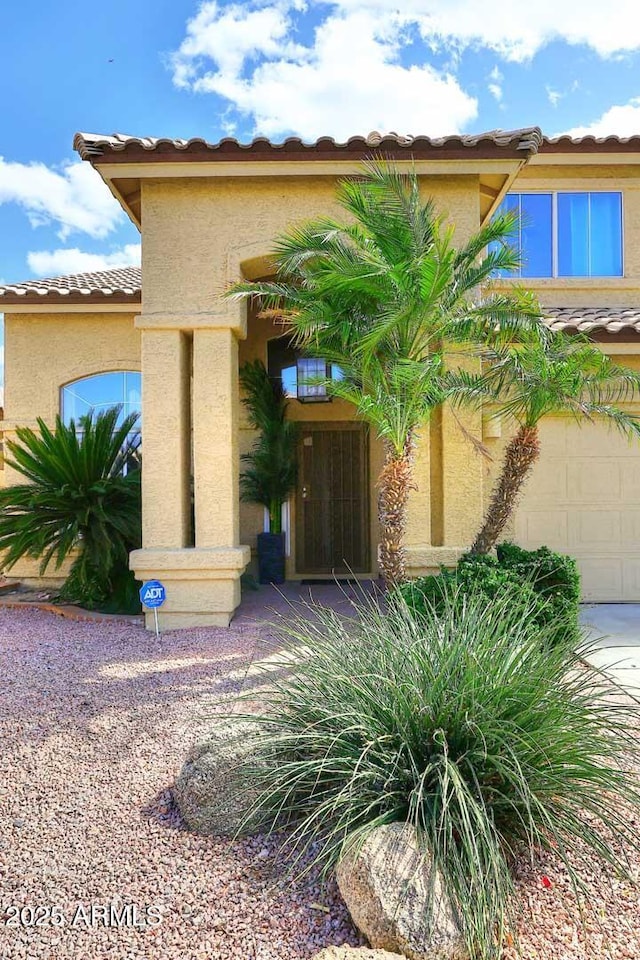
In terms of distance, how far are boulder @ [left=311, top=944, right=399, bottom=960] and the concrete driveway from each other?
3.63 m

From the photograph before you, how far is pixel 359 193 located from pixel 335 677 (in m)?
5.07

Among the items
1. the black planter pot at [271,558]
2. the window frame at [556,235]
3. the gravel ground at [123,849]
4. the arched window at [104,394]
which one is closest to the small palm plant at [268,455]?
the black planter pot at [271,558]

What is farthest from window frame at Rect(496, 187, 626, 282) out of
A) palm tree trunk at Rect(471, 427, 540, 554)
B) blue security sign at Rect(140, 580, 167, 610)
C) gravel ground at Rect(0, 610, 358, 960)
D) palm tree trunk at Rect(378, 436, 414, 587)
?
gravel ground at Rect(0, 610, 358, 960)

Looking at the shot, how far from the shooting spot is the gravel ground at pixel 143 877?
2564mm

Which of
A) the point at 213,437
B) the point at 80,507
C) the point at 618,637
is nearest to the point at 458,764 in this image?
the point at 618,637

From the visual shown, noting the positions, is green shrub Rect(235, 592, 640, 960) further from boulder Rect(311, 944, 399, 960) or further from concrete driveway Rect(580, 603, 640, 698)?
concrete driveway Rect(580, 603, 640, 698)

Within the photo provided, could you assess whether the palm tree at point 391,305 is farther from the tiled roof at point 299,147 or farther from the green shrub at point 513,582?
the green shrub at point 513,582

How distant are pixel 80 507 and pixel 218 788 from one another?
20.2 feet

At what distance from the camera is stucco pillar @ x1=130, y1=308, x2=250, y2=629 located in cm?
812

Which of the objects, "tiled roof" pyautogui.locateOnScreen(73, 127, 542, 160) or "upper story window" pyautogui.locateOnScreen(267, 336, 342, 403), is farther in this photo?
"upper story window" pyautogui.locateOnScreen(267, 336, 342, 403)

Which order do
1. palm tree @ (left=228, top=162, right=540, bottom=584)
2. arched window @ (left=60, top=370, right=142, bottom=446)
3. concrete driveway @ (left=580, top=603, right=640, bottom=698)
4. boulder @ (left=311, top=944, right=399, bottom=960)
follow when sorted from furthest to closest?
arched window @ (left=60, top=370, right=142, bottom=446), palm tree @ (left=228, top=162, right=540, bottom=584), concrete driveway @ (left=580, top=603, right=640, bottom=698), boulder @ (left=311, top=944, right=399, bottom=960)

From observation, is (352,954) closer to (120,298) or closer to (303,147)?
(303,147)

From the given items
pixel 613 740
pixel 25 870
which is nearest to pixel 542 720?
pixel 613 740

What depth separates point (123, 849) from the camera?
3.15m
